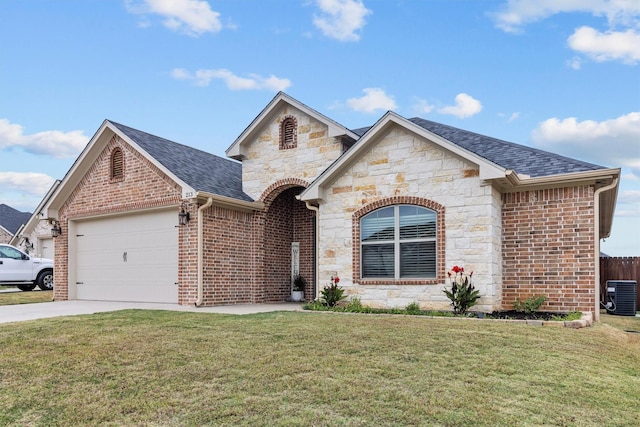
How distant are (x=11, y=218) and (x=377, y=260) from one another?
36.4 metres

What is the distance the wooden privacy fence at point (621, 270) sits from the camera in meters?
15.1

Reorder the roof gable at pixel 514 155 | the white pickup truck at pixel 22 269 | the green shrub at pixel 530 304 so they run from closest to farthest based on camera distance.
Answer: the green shrub at pixel 530 304, the roof gable at pixel 514 155, the white pickup truck at pixel 22 269

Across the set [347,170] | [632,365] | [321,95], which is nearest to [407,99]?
[321,95]

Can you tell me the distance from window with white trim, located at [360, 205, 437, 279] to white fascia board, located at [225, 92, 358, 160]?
2674mm

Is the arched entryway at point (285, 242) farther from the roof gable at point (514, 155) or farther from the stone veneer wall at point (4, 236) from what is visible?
the stone veneer wall at point (4, 236)

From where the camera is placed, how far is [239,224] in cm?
1326

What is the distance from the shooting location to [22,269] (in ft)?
59.1

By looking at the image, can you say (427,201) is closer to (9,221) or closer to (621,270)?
(621,270)

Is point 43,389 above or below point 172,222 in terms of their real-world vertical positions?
below

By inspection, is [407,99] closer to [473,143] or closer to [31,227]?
[473,143]

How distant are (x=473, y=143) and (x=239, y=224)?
21.5 ft

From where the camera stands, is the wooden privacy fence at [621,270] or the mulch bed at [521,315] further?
the wooden privacy fence at [621,270]

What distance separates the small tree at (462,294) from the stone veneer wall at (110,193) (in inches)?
276

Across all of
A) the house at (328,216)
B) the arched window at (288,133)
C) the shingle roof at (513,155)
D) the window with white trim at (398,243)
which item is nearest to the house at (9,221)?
the house at (328,216)
